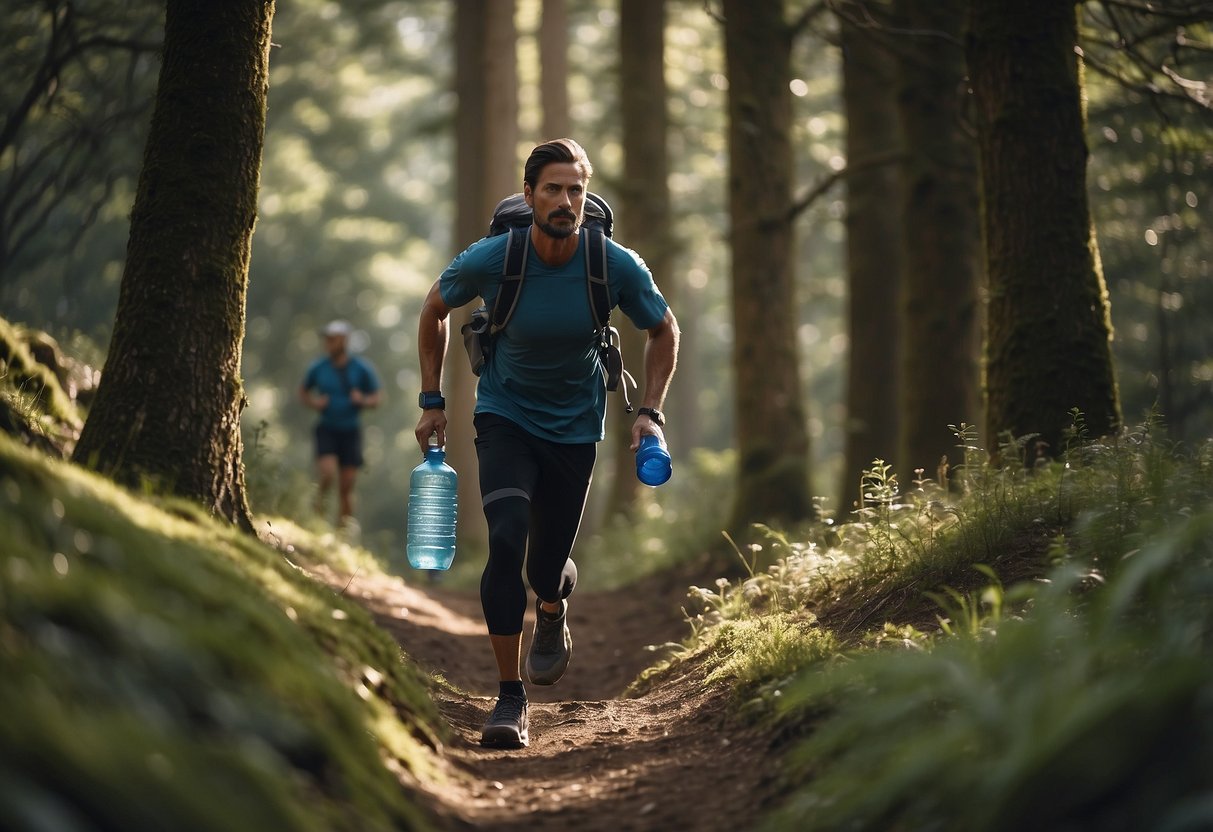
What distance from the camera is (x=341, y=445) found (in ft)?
51.1

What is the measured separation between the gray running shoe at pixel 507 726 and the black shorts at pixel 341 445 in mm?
9793

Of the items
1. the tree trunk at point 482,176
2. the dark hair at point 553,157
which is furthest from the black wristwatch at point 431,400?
the tree trunk at point 482,176

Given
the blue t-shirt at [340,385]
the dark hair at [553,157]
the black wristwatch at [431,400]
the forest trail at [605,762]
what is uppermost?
the blue t-shirt at [340,385]

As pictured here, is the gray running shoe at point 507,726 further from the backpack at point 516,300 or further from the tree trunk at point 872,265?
the tree trunk at point 872,265

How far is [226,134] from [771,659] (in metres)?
3.63

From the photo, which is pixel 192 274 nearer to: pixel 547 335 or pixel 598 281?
pixel 547 335

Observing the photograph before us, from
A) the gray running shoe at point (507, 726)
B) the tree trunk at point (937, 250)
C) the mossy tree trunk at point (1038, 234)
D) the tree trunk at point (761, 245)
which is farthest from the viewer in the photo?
the tree trunk at point (761, 245)

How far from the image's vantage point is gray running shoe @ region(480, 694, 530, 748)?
231 inches

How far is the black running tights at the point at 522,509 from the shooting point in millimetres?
6180

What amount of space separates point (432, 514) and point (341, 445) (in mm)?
7474

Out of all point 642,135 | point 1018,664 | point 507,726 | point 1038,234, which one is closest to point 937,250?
point 1038,234

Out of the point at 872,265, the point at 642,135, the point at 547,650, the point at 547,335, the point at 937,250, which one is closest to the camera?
the point at 547,335

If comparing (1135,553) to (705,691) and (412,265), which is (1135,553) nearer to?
(705,691)

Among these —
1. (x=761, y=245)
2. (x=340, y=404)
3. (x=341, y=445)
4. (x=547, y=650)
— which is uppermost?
(x=761, y=245)
